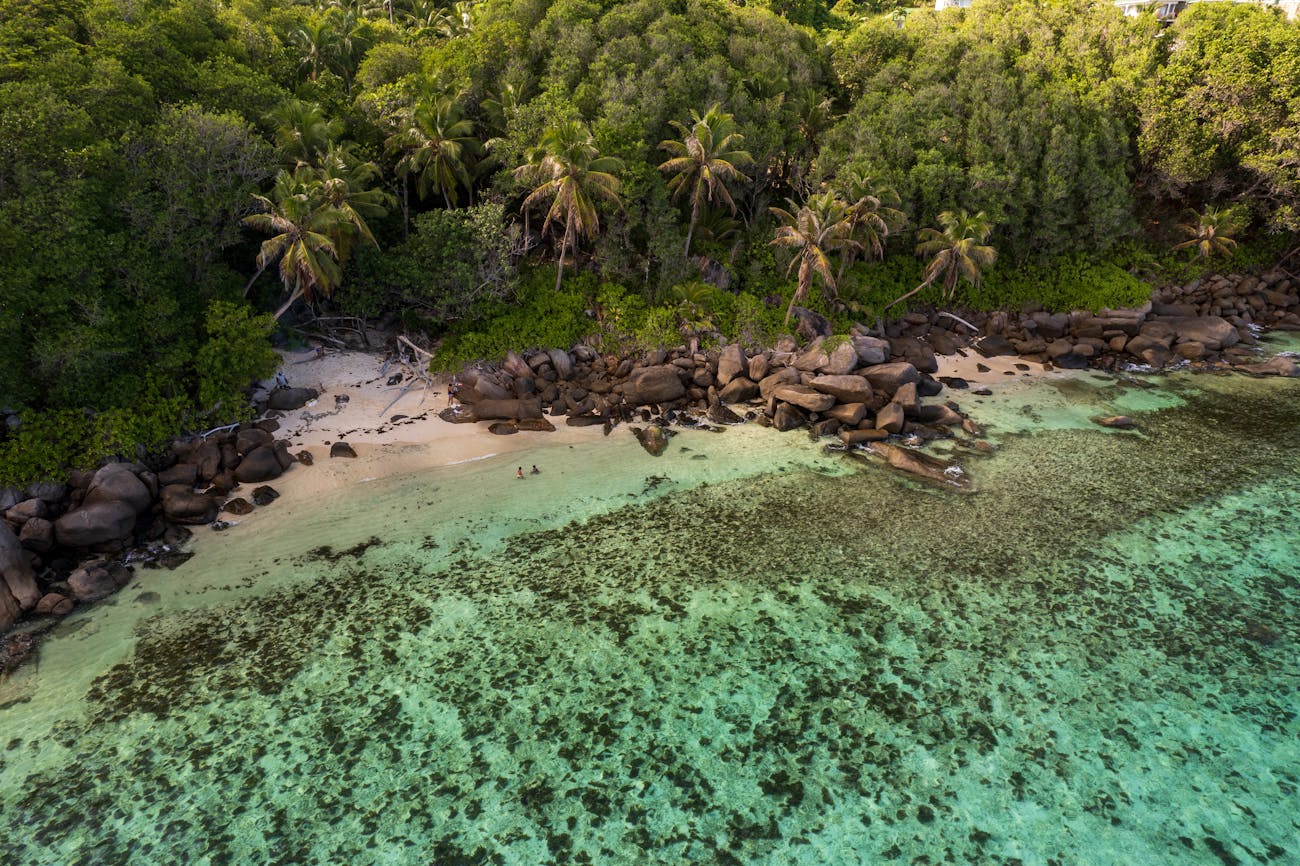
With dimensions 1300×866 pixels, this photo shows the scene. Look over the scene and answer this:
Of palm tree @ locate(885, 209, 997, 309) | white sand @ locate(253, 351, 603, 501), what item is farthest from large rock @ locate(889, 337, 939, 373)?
white sand @ locate(253, 351, 603, 501)

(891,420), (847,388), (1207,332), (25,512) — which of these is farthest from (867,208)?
(25,512)

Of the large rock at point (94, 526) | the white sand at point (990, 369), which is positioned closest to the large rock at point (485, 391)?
the large rock at point (94, 526)

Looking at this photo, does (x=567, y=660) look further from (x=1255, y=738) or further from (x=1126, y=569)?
(x=1126, y=569)

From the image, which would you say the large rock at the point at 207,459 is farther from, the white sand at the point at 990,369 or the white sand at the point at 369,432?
the white sand at the point at 990,369

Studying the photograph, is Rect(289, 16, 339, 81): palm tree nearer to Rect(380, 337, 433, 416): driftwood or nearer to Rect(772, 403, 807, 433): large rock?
Rect(380, 337, 433, 416): driftwood

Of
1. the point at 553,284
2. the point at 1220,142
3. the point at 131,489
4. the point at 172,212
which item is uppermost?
the point at 1220,142

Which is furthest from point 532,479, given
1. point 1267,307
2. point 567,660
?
point 1267,307

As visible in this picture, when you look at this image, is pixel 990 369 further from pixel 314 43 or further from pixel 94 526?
pixel 314 43
